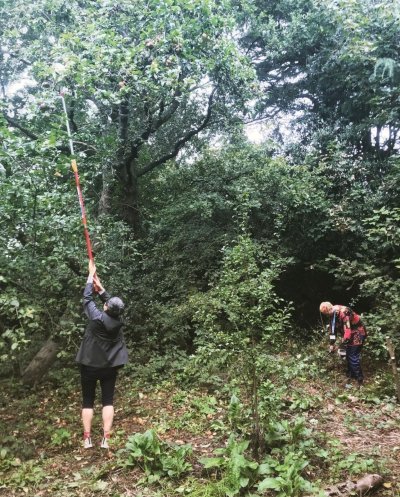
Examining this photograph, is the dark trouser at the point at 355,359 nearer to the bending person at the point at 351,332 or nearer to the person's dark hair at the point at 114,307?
the bending person at the point at 351,332

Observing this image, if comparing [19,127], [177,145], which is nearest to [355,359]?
[177,145]

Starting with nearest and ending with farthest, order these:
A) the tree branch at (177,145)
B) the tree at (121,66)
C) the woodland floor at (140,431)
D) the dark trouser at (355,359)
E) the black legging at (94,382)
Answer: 1. the woodland floor at (140,431)
2. the black legging at (94,382)
3. the tree at (121,66)
4. the dark trouser at (355,359)
5. the tree branch at (177,145)

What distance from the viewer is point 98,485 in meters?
4.13

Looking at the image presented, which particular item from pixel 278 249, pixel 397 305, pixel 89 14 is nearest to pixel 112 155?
pixel 89 14

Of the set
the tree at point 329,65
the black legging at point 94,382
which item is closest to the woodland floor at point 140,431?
the black legging at point 94,382

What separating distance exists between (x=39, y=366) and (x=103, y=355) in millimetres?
3775

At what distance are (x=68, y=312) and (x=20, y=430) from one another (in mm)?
1764

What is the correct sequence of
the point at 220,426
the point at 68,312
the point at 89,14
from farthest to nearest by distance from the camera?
the point at 89,14 < the point at 68,312 < the point at 220,426

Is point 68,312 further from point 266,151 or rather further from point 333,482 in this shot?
point 266,151

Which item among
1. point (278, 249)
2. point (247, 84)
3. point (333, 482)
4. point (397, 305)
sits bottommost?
point (333, 482)

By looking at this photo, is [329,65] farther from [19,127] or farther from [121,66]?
[19,127]

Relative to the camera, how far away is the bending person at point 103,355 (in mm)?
4801

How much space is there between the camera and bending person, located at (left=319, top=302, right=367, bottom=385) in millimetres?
7402

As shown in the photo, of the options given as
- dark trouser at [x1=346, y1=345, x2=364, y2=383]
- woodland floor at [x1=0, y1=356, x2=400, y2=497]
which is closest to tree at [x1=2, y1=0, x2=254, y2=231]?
woodland floor at [x1=0, y1=356, x2=400, y2=497]
